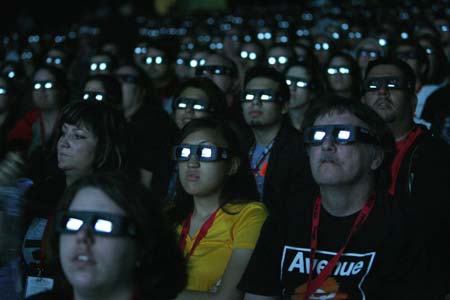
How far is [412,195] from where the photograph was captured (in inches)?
185

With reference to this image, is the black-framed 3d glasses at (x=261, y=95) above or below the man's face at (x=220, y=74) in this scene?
below

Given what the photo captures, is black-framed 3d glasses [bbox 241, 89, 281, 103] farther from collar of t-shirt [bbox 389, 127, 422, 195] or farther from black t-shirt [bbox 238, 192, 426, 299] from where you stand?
black t-shirt [bbox 238, 192, 426, 299]

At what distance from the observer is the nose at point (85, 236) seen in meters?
2.73

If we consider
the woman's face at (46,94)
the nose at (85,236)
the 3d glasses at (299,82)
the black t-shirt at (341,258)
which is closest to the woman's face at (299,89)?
the 3d glasses at (299,82)

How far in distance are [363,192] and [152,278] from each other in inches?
48.9

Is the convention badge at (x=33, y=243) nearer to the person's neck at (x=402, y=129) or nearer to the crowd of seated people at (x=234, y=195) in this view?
the crowd of seated people at (x=234, y=195)

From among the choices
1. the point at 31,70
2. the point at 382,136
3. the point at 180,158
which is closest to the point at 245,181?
the point at 180,158

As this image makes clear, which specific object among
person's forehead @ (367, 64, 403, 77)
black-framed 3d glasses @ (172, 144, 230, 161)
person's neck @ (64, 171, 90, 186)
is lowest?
person's neck @ (64, 171, 90, 186)

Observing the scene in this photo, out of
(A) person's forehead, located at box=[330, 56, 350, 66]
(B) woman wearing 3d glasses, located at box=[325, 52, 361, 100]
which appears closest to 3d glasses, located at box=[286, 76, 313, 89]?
(B) woman wearing 3d glasses, located at box=[325, 52, 361, 100]

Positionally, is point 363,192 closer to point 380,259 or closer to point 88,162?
point 380,259

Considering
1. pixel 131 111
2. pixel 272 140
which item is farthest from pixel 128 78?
pixel 272 140

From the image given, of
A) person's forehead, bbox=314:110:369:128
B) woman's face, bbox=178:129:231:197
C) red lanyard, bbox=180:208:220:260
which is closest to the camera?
person's forehead, bbox=314:110:369:128

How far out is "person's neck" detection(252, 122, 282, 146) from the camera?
6047 mm

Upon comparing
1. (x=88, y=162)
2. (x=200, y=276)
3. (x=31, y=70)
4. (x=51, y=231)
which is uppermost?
(x=31, y=70)
